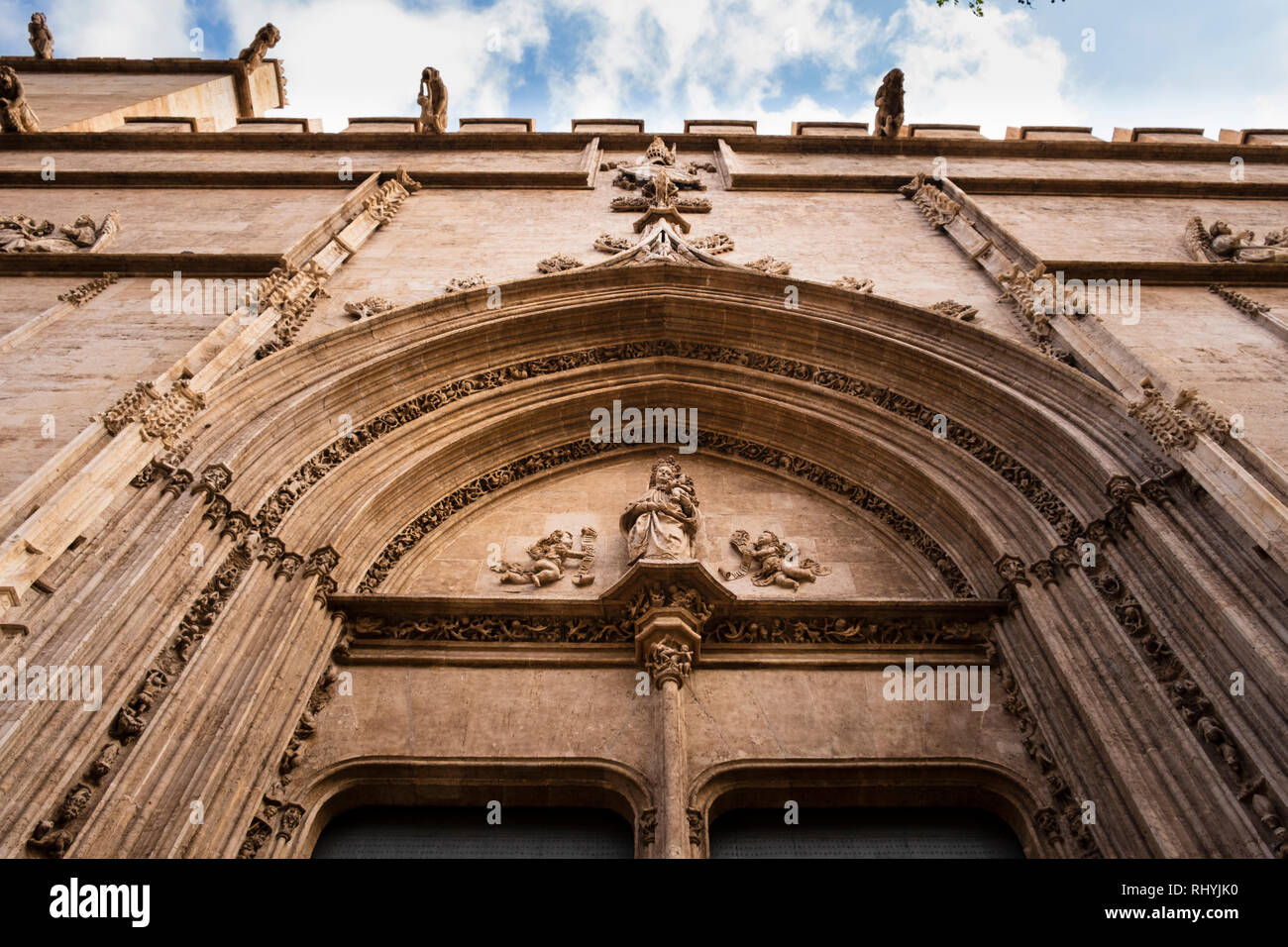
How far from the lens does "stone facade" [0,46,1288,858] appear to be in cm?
580

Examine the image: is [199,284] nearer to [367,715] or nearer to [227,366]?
[227,366]

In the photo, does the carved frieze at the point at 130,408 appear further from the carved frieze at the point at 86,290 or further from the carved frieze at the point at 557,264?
the carved frieze at the point at 557,264

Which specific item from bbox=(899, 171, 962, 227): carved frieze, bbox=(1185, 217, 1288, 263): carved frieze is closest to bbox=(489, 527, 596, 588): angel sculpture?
bbox=(899, 171, 962, 227): carved frieze

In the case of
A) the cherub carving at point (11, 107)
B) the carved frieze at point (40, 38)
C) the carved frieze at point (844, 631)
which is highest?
the carved frieze at point (40, 38)

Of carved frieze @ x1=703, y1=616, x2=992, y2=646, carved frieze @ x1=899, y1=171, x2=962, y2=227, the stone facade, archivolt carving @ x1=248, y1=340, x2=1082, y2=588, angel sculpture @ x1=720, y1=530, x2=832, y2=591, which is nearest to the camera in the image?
the stone facade

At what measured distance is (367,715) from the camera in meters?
7.13

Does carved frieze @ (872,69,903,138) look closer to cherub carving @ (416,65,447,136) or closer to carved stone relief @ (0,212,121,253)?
cherub carving @ (416,65,447,136)

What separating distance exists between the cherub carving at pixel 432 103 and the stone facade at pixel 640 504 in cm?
300

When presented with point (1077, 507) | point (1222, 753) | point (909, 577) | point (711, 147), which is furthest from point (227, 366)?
point (711, 147)

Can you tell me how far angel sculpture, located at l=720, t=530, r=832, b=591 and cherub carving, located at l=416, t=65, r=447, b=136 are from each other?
1035 cm

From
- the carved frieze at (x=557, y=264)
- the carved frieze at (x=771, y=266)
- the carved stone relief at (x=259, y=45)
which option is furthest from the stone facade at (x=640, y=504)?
the carved stone relief at (x=259, y=45)

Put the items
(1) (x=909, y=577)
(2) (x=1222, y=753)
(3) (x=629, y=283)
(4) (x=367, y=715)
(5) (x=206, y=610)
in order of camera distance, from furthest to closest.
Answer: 1. (3) (x=629, y=283)
2. (1) (x=909, y=577)
3. (4) (x=367, y=715)
4. (5) (x=206, y=610)
5. (2) (x=1222, y=753)

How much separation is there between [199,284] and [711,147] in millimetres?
9451

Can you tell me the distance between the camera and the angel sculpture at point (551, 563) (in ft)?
28.2
